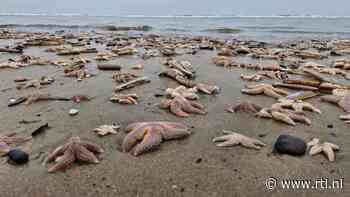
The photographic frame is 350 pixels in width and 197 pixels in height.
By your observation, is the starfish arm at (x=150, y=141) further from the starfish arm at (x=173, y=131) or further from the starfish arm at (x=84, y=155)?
the starfish arm at (x=84, y=155)

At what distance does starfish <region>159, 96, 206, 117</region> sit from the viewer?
14.4 ft

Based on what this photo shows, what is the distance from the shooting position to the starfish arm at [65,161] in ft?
9.55

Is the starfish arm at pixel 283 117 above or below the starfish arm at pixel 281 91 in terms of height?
below

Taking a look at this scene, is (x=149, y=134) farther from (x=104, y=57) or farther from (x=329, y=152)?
(x=104, y=57)

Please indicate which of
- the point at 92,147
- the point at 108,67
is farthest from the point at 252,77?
the point at 92,147

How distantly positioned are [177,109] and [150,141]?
1.17 m

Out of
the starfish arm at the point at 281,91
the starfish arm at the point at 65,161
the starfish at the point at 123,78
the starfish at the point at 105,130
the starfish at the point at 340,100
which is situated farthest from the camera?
the starfish at the point at 123,78

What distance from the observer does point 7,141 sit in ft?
11.4

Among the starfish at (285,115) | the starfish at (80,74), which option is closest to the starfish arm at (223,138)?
the starfish at (285,115)

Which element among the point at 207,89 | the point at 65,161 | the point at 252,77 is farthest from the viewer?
the point at 252,77

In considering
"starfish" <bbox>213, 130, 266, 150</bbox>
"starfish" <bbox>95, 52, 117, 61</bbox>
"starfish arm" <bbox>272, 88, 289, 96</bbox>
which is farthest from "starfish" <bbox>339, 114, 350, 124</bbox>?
"starfish" <bbox>95, 52, 117, 61</bbox>

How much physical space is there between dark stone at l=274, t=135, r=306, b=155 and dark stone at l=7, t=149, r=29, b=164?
2524 mm

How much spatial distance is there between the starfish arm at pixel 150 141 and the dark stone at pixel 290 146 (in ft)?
4.07

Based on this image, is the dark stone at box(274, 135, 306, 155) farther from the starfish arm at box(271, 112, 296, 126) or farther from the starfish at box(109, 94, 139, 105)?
the starfish at box(109, 94, 139, 105)
